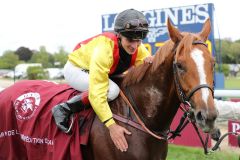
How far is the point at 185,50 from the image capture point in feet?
9.51

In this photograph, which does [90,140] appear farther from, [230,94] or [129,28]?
[230,94]

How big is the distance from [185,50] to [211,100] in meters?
0.42

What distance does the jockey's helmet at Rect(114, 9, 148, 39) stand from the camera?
3.32 metres

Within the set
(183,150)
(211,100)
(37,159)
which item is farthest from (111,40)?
(183,150)

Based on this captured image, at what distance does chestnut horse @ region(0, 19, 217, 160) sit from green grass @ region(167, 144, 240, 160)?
302cm

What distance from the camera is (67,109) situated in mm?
3609

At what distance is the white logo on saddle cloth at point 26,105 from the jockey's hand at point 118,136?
1049mm

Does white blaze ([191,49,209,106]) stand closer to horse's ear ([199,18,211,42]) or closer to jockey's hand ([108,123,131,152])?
horse's ear ([199,18,211,42])

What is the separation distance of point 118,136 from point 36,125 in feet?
3.40

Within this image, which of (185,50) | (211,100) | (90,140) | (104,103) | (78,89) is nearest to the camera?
(211,100)

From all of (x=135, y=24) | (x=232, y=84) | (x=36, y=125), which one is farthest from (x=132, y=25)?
(x=232, y=84)

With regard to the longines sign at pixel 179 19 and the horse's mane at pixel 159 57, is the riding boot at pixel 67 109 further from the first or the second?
the longines sign at pixel 179 19

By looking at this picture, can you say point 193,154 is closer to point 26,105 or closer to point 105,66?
point 26,105

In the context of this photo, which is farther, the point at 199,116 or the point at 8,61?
the point at 8,61
